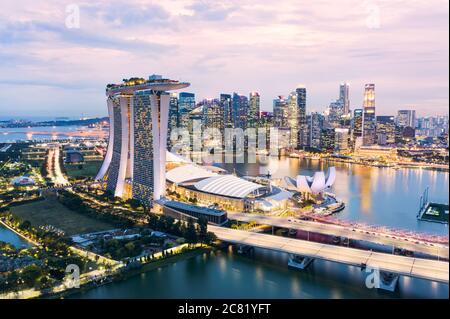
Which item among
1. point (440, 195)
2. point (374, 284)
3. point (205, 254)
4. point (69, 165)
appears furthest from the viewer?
point (69, 165)

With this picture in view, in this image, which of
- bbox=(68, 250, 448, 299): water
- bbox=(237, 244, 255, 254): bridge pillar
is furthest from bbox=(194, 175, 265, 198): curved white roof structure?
bbox=(68, 250, 448, 299): water

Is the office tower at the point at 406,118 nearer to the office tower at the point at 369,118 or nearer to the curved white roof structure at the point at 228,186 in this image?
the office tower at the point at 369,118

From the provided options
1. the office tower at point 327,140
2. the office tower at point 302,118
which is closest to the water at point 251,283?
the office tower at point 327,140

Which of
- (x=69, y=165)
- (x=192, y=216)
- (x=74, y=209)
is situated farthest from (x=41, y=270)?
(x=69, y=165)

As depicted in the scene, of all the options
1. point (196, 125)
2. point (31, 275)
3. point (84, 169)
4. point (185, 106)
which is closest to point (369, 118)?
point (196, 125)

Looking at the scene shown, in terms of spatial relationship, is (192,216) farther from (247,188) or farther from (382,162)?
(382,162)

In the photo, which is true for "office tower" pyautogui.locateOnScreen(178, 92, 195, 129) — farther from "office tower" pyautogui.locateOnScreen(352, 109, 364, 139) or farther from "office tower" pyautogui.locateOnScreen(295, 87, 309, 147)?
"office tower" pyautogui.locateOnScreen(352, 109, 364, 139)
